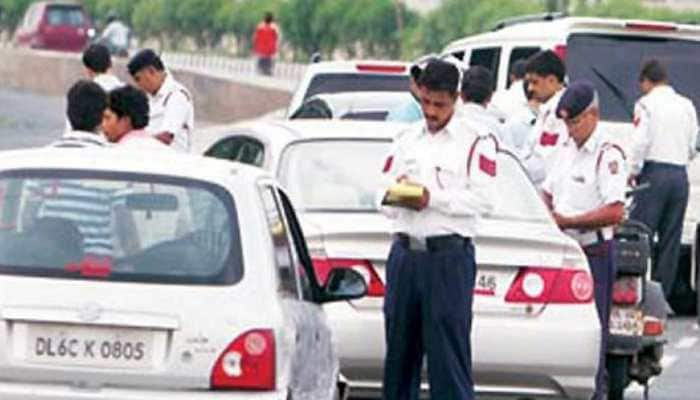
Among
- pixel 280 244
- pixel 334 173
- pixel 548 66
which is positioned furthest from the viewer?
pixel 548 66

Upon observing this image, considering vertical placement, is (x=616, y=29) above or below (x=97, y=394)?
above

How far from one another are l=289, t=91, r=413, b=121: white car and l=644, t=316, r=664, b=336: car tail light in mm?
4920

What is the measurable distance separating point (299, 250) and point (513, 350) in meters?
2.01

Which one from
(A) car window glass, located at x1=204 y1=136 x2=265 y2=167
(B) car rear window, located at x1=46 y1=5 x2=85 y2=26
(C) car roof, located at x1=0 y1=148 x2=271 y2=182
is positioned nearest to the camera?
(C) car roof, located at x1=0 y1=148 x2=271 y2=182

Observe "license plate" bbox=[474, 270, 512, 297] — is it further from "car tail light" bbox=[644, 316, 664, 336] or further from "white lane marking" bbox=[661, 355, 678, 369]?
"white lane marking" bbox=[661, 355, 678, 369]

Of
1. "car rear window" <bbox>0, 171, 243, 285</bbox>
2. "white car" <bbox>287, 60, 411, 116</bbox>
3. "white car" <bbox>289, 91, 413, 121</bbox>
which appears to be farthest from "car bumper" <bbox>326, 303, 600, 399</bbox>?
"white car" <bbox>287, 60, 411, 116</bbox>

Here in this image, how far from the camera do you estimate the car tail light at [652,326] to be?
1495 centimetres

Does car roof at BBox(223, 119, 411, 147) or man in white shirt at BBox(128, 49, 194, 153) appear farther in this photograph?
man in white shirt at BBox(128, 49, 194, 153)

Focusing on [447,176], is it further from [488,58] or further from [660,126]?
[488,58]

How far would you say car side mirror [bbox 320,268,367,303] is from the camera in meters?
11.4

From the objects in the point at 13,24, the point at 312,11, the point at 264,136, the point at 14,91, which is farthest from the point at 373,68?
the point at 13,24

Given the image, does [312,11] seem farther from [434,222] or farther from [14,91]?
[434,222]

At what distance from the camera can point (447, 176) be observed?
12.4 m

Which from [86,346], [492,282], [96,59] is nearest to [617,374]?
[492,282]
